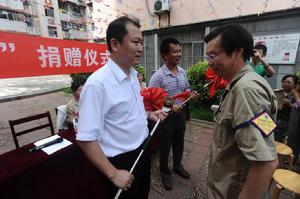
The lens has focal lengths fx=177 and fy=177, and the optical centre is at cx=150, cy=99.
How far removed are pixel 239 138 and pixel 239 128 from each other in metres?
0.05

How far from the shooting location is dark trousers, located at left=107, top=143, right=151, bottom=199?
4.42 feet

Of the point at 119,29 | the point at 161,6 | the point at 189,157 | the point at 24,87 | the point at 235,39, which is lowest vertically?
the point at 189,157

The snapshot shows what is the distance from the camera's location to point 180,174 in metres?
2.85

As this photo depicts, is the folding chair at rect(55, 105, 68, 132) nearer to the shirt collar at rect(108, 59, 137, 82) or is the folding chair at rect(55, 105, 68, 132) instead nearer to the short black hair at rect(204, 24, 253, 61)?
the shirt collar at rect(108, 59, 137, 82)

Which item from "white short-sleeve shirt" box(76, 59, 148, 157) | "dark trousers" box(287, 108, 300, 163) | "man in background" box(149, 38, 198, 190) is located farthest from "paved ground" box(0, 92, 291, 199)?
"white short-sleeve shirt" box(76, 59, 148, 157)

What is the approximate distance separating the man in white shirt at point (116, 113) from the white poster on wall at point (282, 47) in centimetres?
614

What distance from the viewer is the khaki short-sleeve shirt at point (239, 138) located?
2.80 feet

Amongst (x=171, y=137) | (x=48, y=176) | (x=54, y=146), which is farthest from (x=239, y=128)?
(x=54, y=146)

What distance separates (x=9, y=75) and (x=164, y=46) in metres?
2.42

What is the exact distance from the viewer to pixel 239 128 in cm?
90

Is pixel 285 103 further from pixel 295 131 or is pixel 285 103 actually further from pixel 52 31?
pixel 52 31

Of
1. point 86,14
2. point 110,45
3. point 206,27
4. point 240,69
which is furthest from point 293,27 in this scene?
point 86,14

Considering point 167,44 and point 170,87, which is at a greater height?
point 167,44

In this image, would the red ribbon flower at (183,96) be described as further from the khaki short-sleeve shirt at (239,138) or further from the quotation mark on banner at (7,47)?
the quotation mark on banner at (7,47)
